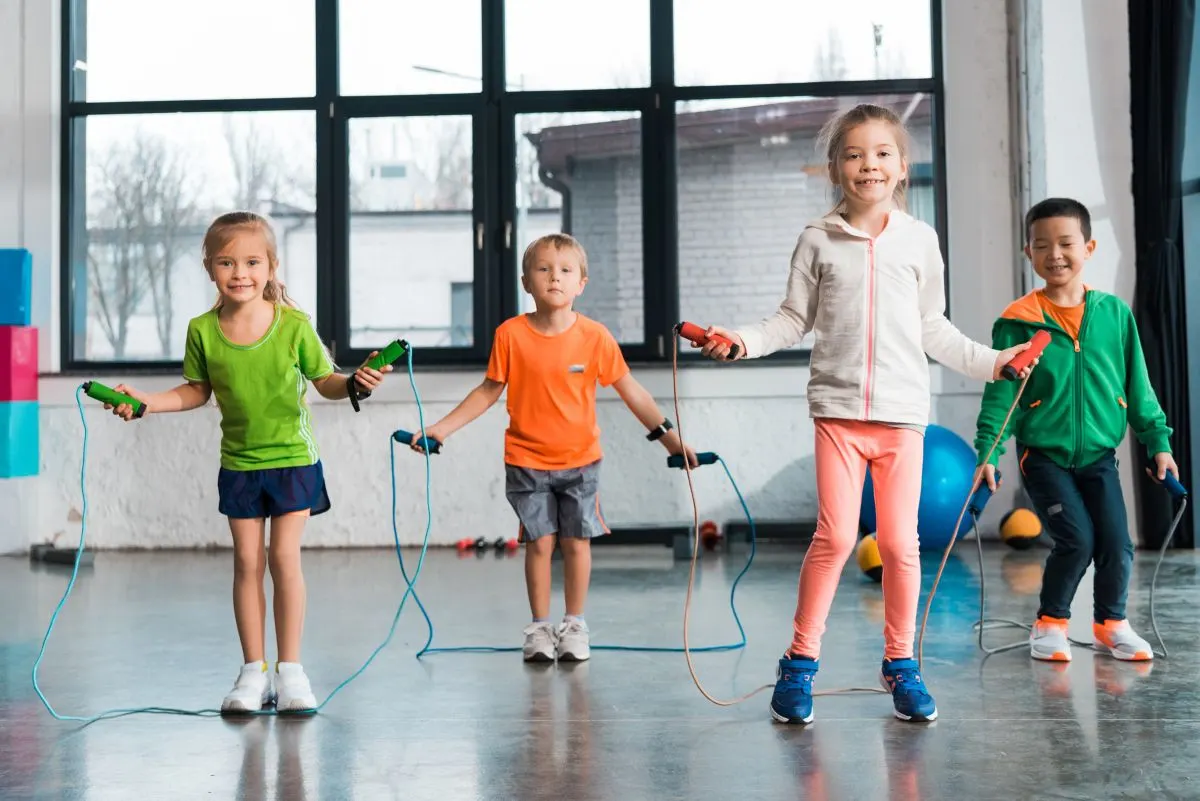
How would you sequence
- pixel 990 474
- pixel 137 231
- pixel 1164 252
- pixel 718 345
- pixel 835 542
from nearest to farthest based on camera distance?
pixel 718 345, pixel 835 542, pixel 990 474, pixel 1164 252, pixel 137 231

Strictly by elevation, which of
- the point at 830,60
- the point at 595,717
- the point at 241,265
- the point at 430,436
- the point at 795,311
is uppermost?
the point at 830,60

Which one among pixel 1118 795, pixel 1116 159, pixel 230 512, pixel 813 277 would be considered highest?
pixel 1116 159

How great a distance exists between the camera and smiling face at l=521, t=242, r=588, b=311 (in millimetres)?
3184

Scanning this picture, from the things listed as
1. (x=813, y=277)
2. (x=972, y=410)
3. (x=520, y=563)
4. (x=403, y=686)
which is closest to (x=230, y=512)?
(x=403, y=686)

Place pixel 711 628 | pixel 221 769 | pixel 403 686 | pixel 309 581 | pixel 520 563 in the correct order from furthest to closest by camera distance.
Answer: pixel 520 563 < pixel 309 581 < pixel 711 628 < pixel 403 686 < pixel 221 769

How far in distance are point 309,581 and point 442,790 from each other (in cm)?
286

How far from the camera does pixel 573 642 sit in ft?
10.5

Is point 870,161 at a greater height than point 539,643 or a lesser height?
greater

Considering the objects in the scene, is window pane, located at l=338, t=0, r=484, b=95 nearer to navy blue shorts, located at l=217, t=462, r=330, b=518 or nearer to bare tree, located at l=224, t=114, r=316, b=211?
bare tree, located at l=224, t=114, r=316, b=211

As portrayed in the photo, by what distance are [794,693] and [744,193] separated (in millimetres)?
3967

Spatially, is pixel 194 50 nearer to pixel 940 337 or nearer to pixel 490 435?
pixel 490 435

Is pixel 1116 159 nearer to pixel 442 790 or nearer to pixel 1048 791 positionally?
pixel 1048 791

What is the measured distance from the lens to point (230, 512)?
2666 mm

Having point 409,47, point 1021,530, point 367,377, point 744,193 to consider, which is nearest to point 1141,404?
point 367,377
